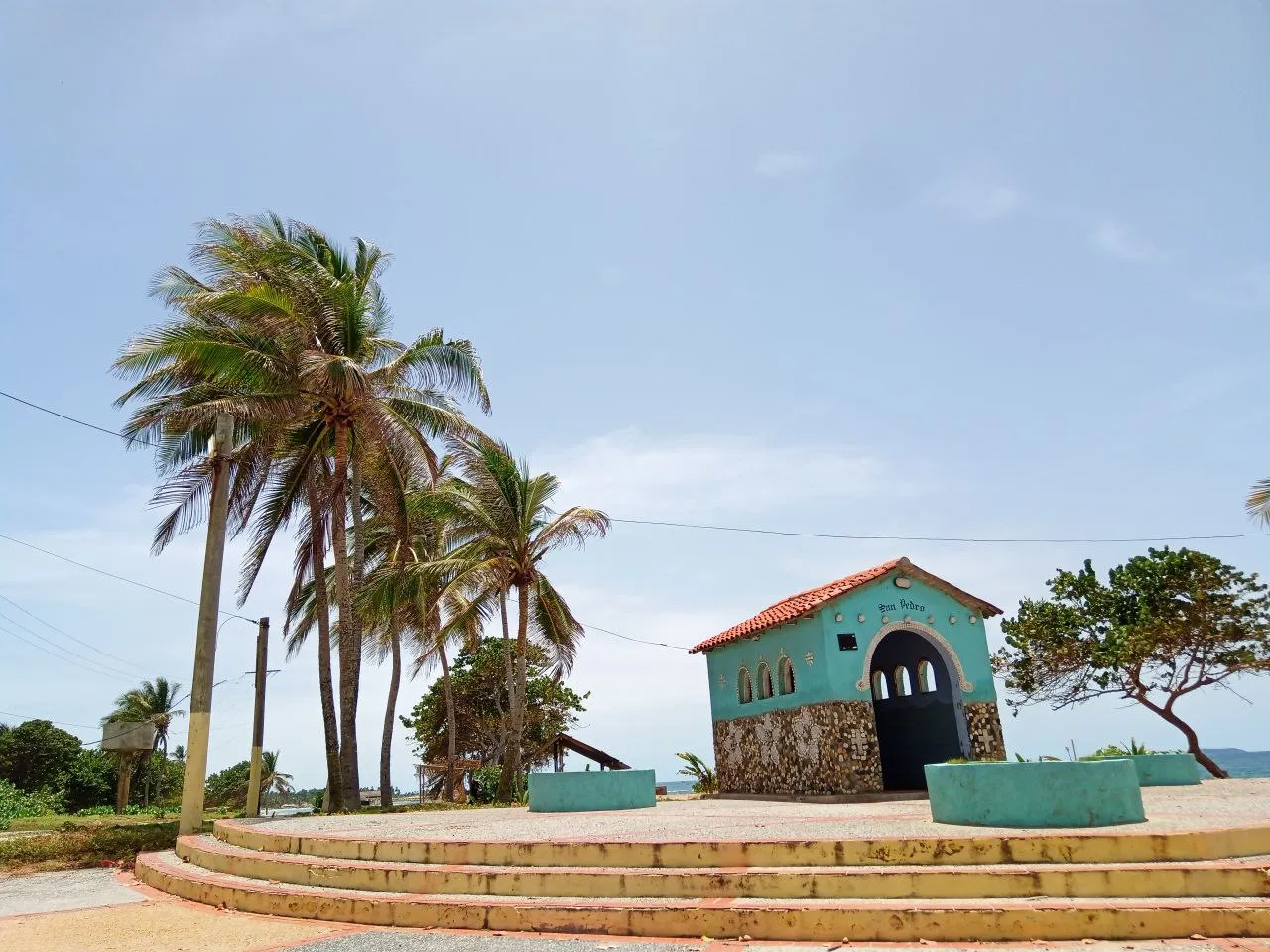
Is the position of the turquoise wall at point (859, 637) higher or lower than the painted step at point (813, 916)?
higher

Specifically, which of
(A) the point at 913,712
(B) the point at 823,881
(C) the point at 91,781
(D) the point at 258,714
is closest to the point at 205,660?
(D) the point at 258,714

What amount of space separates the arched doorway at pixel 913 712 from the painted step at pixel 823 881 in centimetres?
1182

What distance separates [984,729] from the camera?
57.0 feet

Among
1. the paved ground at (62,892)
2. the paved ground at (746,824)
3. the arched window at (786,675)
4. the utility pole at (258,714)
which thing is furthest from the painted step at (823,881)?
the arched window at (786,675)

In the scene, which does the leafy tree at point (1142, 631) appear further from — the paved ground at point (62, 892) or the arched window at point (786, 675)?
the paved ground at point (62, 892)

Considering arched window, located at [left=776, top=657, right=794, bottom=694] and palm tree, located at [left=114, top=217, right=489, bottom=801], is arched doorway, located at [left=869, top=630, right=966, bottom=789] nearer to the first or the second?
arched window, located at [left=776, top=657, right=794, bottom=694]

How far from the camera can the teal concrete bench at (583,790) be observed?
13758mm

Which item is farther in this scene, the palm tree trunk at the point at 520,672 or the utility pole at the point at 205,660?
the palm tree trunk at the point at 520,672

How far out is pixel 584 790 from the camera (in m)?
13.8

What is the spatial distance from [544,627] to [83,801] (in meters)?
37.9

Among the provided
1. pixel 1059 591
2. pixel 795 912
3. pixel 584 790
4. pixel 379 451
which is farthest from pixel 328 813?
pixel 1059 591

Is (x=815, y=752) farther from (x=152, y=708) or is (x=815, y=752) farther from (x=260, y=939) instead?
(x=152, y=708)

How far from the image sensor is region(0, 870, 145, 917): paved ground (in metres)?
8.91

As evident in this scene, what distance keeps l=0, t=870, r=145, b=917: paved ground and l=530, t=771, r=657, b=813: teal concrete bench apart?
5.92 metres
